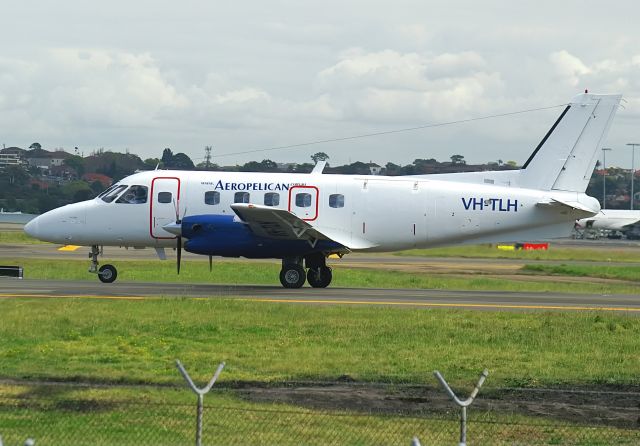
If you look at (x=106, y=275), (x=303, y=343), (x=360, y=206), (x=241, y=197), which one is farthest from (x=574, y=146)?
(x=106, y=275)

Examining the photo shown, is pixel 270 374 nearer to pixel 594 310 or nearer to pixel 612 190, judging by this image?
pixel 594 310

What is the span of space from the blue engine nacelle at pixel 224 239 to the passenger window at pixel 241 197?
3.88ft

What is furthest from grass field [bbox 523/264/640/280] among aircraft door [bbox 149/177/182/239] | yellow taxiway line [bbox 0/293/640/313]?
aircraft door [bbox 149/177/182/239]

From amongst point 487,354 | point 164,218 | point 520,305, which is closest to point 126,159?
point 164,218

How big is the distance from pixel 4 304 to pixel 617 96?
69.3 feet

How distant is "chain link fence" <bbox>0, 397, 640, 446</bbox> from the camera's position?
14875 millimetres

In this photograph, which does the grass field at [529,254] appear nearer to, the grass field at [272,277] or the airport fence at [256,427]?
the grass field at [272,277]

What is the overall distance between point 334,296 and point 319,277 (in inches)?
138

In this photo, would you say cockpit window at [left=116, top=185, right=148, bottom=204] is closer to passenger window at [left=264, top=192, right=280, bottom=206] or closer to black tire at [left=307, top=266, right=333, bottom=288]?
passenger window at [left=264, top=192, right=280, bottom=206]

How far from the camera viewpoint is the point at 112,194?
3503 cm

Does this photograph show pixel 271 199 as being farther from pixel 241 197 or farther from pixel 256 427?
pixel 256 427

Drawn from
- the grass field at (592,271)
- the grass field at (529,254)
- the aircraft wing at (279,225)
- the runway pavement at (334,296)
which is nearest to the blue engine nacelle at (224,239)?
the aircraft wing at (279,225)

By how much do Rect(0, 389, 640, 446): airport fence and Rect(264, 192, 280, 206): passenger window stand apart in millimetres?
17493

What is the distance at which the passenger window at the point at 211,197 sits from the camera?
34.3 metres
